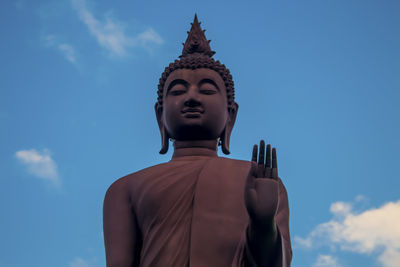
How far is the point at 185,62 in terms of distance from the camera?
7.29 m

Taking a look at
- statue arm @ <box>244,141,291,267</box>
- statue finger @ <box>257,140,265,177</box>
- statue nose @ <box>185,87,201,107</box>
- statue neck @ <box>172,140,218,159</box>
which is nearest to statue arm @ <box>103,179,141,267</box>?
statue neck @ <box>172,140,218,159</box>

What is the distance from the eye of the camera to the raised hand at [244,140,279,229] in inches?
193

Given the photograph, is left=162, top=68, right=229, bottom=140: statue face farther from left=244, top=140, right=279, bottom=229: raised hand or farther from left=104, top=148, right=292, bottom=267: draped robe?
left=244, top=140, right=279, bottom=229: raised hand

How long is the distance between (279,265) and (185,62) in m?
3.07

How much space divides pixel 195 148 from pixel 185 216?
1269 millimetres

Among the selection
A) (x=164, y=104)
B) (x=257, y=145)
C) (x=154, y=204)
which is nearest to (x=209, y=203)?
(x=154, y=204)

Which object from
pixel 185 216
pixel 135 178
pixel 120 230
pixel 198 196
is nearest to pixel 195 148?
pixel 135 178

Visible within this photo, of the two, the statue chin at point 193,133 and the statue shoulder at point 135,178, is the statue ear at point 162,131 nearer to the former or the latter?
the statue chin at point 193,133

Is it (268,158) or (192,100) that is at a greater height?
(192,100)

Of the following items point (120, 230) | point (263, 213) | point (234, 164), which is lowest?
point (263, 213)

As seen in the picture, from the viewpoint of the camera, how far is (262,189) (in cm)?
490

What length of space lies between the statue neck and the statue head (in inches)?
2.2

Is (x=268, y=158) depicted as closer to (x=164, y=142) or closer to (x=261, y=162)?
(x=261, y=162)

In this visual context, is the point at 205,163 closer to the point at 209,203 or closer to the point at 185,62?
the point at 209,203
